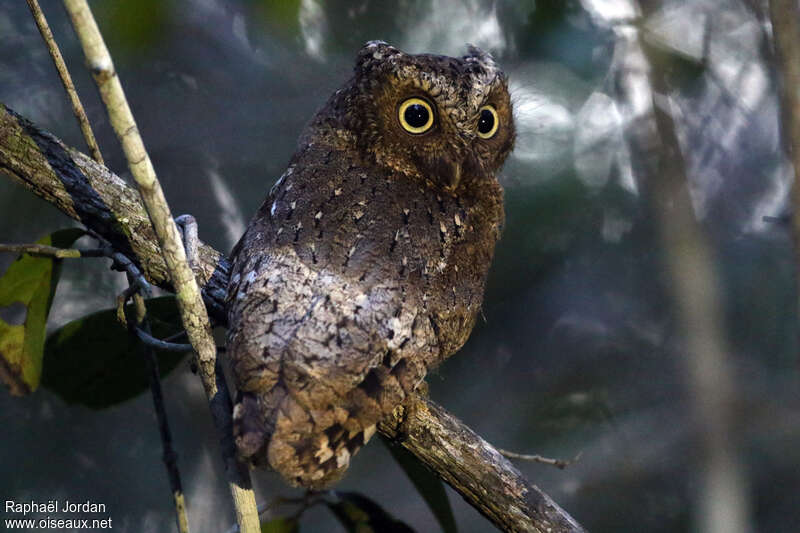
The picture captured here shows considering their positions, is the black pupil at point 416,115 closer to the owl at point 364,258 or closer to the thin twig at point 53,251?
the owl at point 364,258

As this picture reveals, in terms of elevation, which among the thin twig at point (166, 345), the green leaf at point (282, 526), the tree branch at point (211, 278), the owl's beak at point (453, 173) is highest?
the owl's beak at point (453, 173)

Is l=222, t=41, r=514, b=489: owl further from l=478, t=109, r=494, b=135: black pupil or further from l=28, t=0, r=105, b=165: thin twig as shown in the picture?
l=28, t=0, r=105, b=165: thin twig

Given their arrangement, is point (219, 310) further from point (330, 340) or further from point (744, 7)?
point (744, 7)

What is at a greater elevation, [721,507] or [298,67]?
[298,67]

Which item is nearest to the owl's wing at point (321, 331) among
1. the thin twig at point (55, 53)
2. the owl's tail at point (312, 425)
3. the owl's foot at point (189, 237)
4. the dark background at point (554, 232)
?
the owl's tail at point (312, 425)

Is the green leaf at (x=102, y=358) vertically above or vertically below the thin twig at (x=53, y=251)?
below

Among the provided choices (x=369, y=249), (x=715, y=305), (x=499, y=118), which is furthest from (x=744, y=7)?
(x=369, y=249)

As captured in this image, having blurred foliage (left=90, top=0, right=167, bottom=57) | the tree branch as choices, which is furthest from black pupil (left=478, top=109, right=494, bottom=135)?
blurred foliage (left=90, top=0, right=167, bottom=57)
